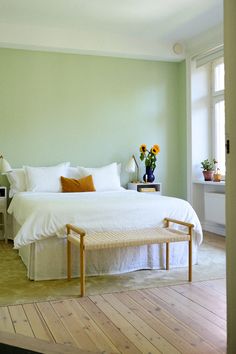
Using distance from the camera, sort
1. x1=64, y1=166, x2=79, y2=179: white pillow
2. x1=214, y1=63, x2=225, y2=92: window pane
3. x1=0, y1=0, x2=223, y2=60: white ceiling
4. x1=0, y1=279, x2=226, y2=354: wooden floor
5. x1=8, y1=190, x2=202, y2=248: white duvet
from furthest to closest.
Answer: x1=214, y1=63, x2=225, y2=92: window pane, x1=64, y1=166, x2=79, y2=179: white pillow, x1=0, y1=0, x2=223, y2=60: white ceiling, x1=8, y1=190, x2=202, y2=248: white duvet, x1=0, y1=279, x2=226, y2=354: wooden floor

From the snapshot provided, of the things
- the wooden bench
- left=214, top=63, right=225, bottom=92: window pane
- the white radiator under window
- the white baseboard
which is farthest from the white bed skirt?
left=214, top=63, right=225, bottom=92: window pane

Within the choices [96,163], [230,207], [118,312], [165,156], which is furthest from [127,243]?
[165,156]

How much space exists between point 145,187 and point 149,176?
173 millimetres

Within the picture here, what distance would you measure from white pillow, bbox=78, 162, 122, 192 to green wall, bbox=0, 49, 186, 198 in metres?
0.38

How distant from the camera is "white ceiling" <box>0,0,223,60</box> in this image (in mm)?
4480

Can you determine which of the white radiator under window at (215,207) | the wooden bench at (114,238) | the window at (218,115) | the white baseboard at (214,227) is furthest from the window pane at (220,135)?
the wooden bench at (114,238)

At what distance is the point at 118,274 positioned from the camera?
11.2ft

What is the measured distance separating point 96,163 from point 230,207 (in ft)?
13.7

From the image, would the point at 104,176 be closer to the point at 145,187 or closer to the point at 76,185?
the point at 76,185

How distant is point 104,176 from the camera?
5.17 metres

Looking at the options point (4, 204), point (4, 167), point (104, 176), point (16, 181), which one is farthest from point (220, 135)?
point (4, 204)

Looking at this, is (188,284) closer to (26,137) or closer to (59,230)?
(59,230)

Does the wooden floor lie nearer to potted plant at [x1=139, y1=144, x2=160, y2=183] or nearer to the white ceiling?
potted plant at [x1=139, y1=144, x2=160, y2=183]

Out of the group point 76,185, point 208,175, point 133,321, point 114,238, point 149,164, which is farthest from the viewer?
point 149,164
